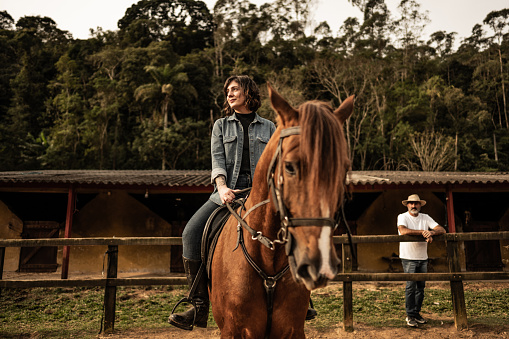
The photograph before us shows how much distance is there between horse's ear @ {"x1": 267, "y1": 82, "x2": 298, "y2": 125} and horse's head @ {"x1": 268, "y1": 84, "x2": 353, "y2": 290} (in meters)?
0.08

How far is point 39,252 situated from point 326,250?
40.8 ft

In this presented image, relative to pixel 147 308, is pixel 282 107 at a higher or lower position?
higher

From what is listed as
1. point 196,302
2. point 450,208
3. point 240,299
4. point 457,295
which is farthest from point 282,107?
point 450,208

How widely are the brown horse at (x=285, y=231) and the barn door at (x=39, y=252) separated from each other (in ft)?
36.6

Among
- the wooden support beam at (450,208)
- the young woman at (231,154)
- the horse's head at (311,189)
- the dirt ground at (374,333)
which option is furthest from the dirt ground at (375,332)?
the wooden support beam at (450,208)

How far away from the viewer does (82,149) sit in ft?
101

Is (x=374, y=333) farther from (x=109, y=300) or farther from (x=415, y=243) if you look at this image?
(x=109, y=300)

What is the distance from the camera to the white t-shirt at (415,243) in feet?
19.0

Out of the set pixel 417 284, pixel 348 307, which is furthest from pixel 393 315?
pixel 348 307

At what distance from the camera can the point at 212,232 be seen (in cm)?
251

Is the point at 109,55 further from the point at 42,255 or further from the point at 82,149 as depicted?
the point at 42,255

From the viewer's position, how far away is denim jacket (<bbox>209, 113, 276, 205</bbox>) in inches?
99.7

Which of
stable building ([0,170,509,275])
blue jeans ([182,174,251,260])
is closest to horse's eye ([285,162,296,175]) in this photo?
blue jeans ([182,174,251,260])

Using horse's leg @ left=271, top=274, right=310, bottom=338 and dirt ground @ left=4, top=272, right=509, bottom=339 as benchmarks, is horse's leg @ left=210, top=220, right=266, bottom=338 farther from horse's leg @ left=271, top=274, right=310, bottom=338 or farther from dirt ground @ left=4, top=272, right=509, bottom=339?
dirt ground @ left=4, top=272, right=509, bottom=339
